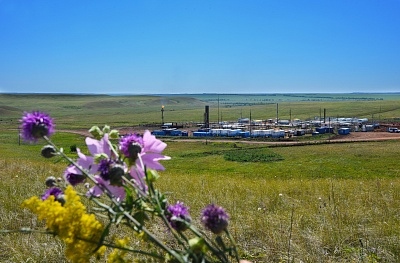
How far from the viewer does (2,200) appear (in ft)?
16.2

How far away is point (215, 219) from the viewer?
2.99 ft

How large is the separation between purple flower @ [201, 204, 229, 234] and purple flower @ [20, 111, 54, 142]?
0.45 metres

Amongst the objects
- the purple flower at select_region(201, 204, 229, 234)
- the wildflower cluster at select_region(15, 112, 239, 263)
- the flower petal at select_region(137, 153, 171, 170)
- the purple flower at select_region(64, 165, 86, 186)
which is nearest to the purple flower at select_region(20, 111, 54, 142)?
the wildflower cluster at select_region(15, 112, 239, 263)

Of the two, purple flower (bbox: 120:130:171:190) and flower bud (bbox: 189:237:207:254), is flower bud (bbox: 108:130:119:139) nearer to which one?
purple flower (bbox: 120:130:171:190)

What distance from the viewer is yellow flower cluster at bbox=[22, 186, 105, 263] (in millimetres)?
857

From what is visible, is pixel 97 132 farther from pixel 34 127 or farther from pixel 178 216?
pixel 178 216

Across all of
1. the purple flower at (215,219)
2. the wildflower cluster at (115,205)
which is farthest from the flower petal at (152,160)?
the purple flower at (215,219)

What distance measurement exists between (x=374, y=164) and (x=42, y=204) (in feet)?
116

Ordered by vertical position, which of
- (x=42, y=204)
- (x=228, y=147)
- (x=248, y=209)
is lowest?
(x=228, y=147)

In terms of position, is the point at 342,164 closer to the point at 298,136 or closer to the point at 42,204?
the point at 298,136

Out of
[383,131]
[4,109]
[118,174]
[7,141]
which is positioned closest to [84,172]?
A: [118,174]

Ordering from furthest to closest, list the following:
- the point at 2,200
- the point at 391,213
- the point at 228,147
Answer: the point at 228,147
the point at 2,200
the point at 391,213

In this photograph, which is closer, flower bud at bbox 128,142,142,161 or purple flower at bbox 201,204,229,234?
purple flower at bbox 201,204,229,234

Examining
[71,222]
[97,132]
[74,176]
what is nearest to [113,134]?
[97,132]
